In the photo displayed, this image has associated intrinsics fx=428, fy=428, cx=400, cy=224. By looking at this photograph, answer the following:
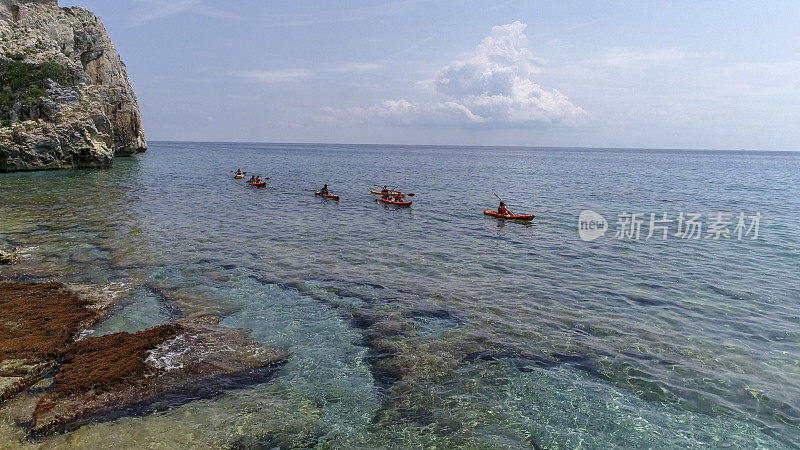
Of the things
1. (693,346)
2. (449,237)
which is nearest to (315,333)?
(693,346)

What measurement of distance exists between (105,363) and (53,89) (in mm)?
72774

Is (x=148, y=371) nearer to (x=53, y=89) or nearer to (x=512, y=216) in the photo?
(x=512, y=216)

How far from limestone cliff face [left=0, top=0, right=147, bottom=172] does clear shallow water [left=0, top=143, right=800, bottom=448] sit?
31447 mm

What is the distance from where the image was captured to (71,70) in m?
71.3

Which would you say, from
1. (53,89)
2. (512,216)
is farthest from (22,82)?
(512,216)

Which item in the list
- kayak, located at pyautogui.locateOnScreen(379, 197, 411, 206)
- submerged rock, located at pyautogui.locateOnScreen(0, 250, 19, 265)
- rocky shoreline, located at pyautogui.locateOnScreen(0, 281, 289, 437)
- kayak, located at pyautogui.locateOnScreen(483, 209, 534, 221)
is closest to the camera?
rocky shoreline, located at pyautogui.locateOnScreen(0, 281, 289, 437)

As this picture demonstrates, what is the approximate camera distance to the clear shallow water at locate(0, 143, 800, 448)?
10.7 meters

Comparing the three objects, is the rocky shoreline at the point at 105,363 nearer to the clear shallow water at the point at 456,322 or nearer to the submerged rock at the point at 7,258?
the clear shallow water at the point at 456,322

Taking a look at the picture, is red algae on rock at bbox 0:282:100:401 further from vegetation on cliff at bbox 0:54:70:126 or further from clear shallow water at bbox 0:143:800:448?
vegetation on cliff at bbox 0:54:70:126

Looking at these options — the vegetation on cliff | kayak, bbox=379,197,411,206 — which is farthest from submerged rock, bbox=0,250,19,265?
the vegetation on cliff

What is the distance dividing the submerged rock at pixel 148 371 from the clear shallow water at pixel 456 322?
0.61 metres

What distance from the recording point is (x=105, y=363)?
12.1 metres

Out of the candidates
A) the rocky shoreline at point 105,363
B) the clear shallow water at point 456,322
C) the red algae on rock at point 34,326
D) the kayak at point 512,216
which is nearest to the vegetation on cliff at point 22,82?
the clear shallow water at point 456,322

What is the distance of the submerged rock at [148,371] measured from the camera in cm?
1046
